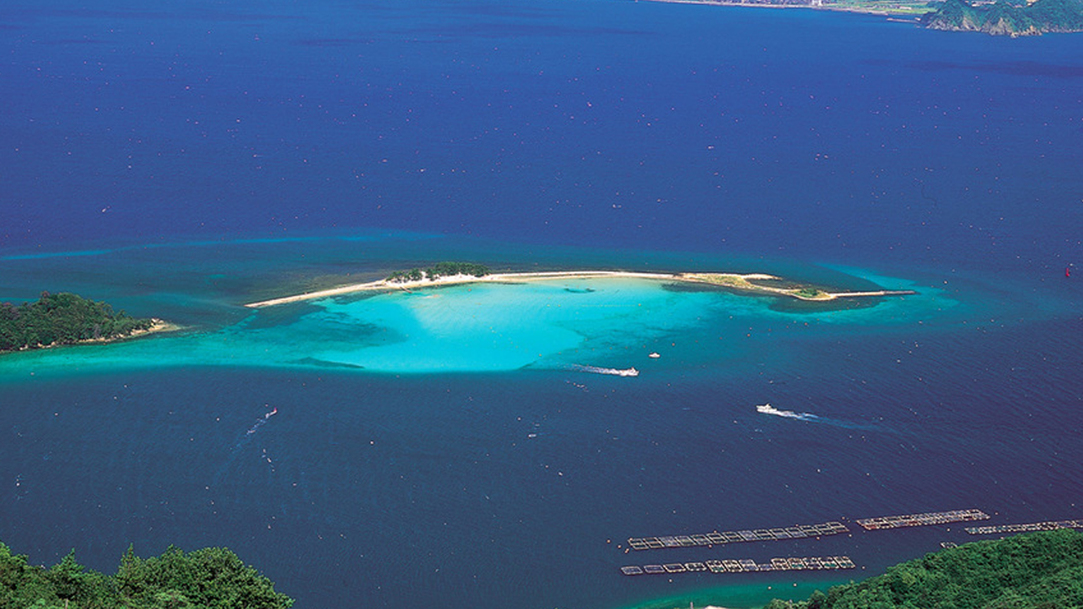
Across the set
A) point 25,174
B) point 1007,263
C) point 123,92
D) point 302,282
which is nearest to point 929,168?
point 1007,263

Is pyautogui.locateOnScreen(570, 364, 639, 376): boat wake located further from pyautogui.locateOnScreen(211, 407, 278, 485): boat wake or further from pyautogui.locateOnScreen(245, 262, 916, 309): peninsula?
pyautogui.locateOnScreen(211, 407, 278, 485): boat wake

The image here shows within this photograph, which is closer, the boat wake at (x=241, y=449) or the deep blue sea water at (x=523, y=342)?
the deep blue sea water at (x=523, y=342)

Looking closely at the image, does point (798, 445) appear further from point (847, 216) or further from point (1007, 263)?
point (847, 216)

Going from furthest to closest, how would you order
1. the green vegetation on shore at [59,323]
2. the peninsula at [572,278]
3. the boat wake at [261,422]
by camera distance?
the peninsula at [572,278] → the green vegetation on shore at [59,323] → the boat wake at [261,422]

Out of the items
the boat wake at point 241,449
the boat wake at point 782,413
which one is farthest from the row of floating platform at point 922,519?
the boat wake at point 241,449

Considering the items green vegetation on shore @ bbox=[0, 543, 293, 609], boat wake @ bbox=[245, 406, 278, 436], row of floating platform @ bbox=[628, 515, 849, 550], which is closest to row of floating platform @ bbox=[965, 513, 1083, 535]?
row of floating platform @ bbox=[628, 515, 849, 550]

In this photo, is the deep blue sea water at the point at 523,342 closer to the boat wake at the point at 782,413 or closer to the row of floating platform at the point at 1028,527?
the boat wake at the point at 782,413

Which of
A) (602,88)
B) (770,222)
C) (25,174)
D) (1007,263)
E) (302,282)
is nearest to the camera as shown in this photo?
(302,282)

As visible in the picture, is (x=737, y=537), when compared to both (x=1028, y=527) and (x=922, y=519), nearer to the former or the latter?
(x=922, y=519)
